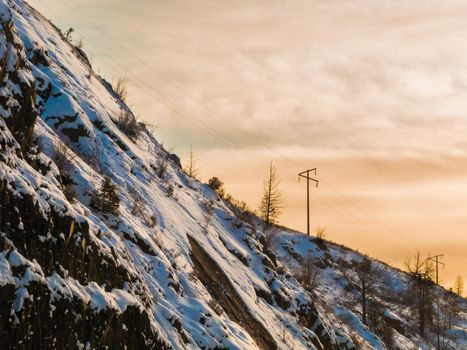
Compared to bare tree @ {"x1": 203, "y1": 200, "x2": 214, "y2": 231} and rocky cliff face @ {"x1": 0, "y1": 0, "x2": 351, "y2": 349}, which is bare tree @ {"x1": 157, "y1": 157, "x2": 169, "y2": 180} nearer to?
rocky cliff face @ {"x1": 0, "y1": 0, "x2": 351, "y2": 349}

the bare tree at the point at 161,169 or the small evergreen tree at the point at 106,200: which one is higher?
the bare tree at the point at 161,169

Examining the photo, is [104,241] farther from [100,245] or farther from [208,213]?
[208,213]

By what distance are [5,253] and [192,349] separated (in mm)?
4781

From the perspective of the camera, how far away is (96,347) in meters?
9.59

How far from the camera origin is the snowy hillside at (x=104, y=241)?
9336 mm

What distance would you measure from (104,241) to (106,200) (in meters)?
2.02

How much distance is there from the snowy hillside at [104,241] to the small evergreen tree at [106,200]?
0.11ft

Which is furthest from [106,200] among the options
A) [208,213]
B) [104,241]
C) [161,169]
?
[208,213]

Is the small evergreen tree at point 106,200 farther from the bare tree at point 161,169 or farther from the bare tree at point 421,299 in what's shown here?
the bare tree at point 421,299

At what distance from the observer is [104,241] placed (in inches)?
451

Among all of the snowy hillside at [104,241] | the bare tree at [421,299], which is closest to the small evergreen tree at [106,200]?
the snowy hillside at [104,241]

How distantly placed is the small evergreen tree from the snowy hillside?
33mm

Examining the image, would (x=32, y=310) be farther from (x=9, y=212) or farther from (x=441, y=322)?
(x=441, y=322)

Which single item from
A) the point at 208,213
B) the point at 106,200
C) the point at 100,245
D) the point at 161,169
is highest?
the point at 161,169
